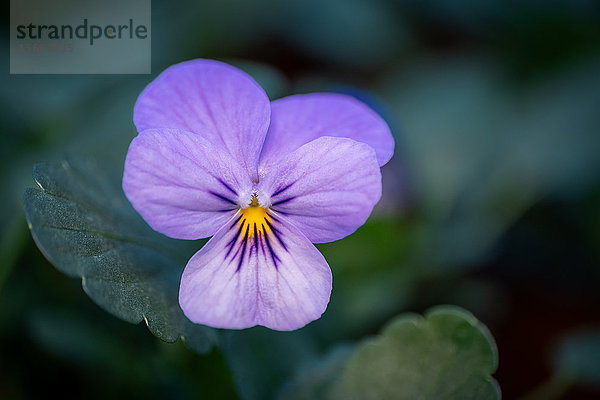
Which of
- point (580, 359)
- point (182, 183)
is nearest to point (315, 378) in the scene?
point (182, 183)

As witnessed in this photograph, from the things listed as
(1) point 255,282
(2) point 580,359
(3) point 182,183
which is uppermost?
(3) point 182,183

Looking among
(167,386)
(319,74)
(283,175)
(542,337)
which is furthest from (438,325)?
(319,74)

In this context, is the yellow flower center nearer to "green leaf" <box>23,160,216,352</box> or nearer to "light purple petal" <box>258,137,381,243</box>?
"light purple petal" <box>258,137,381,243</box>

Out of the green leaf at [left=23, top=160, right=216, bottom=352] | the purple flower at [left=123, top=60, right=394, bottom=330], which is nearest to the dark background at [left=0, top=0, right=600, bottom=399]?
the green leaf at [left=23, top=160, right=216, bottom=352]

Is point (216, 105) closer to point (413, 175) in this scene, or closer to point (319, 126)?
point (319, 126)

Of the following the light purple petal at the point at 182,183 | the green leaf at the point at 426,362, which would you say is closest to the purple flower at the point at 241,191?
the light purple petal at the point at 182,183

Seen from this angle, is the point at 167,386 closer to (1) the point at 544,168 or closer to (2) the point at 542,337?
(2) the point at 542,337

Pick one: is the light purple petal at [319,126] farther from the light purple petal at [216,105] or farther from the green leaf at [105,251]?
the green leaf at [105,251]
